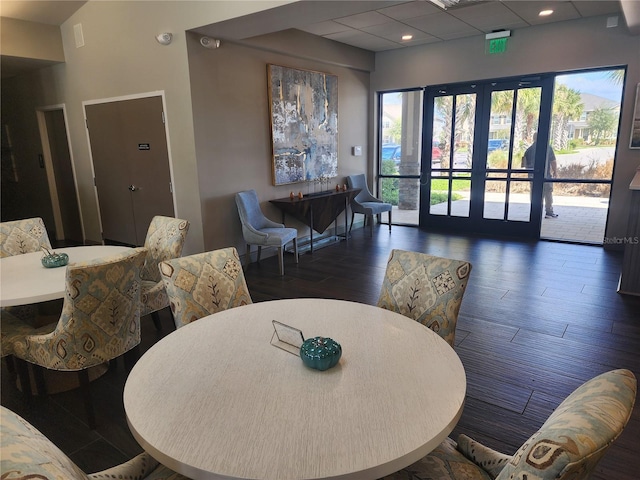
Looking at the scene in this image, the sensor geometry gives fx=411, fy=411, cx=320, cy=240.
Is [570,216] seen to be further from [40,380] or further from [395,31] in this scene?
[40,380]

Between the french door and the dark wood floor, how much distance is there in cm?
73

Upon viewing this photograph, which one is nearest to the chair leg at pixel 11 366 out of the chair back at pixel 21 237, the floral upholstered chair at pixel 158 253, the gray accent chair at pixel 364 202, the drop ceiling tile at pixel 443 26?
the floral upholstered chair at pixel 158 253

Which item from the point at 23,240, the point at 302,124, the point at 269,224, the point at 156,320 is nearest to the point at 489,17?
the point at 302,124

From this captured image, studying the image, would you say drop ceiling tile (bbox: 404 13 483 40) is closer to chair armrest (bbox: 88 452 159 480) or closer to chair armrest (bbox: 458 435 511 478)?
chair armrest (bbox: 458 435 511 478)

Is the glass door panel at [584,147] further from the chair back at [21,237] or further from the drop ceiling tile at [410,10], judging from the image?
the chair back at [21,237]

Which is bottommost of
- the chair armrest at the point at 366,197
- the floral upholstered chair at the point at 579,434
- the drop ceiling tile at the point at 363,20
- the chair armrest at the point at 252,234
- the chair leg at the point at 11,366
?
the chair leg at the point at 11,366

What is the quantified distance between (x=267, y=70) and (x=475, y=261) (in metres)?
3.42

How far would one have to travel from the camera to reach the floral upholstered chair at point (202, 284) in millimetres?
1951

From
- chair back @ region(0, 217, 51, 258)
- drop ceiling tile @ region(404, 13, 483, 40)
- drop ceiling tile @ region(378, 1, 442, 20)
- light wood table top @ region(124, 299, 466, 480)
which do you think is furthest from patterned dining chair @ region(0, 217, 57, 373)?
drop ceiling tile @ region(404, 13, 483, 40)

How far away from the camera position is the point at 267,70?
16.5 ft

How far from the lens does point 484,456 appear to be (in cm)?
130

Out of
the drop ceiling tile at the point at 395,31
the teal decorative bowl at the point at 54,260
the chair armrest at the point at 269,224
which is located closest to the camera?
the teal decorative bowl at the point at 54,260

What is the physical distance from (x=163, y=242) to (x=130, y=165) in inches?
98.8

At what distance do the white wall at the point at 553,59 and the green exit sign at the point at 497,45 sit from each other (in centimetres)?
6
